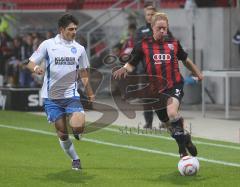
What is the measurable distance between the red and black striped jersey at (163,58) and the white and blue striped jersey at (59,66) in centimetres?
92

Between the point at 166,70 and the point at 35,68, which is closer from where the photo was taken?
the point at 35,68

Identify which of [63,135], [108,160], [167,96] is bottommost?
[108,160]

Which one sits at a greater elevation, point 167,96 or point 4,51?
point 167,96

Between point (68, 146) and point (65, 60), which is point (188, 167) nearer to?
point (68, 146)

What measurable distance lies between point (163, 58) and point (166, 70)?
6.8 inches

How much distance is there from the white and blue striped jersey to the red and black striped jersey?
92 cm

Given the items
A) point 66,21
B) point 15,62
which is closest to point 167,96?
point 66,21

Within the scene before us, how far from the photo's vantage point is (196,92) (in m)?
21.6

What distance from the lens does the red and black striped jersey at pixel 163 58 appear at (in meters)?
10.8

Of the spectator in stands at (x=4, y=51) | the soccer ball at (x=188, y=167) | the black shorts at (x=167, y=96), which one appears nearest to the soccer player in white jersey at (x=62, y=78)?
the black shorts at (x=167, y=96)

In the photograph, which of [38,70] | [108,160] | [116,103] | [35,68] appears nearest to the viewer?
[38,70]

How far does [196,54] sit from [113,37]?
14.9 ft

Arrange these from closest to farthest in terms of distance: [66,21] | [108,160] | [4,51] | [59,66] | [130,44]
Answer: [66,21] < [59,66] < [108,160] < [130,44] < [4,51]

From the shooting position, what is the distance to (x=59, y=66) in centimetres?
1074
